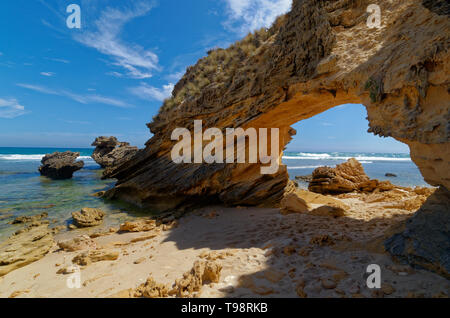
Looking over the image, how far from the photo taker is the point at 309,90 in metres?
6.57

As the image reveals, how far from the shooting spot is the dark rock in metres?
2.85

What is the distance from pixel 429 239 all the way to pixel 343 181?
9.46 meters

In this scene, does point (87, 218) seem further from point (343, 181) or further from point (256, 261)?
point (343, 181)

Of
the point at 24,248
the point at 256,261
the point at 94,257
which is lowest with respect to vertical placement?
the point at 24,248

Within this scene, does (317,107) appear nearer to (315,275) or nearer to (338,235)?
(338,235)

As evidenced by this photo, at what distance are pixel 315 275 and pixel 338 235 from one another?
79.9 inches

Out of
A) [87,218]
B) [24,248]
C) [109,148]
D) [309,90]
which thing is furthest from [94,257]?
[109,148]

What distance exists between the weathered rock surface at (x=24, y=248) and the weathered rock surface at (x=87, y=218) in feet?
3.14

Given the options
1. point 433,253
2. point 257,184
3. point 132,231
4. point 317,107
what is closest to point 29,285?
point 132,231

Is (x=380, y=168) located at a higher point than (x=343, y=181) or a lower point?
higher

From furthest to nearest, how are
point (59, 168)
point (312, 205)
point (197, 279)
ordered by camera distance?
point (59, 168)
point (312, 205)
point (197, 279)

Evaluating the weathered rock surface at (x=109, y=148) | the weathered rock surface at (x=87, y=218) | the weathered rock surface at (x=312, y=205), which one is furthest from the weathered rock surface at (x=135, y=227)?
the weathered rock surface at (x=109, y=148)

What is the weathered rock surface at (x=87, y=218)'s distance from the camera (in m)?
8.06

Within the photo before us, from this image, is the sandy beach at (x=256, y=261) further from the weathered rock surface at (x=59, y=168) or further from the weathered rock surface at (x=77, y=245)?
the weathered rock surface at (x=59, y=168)
